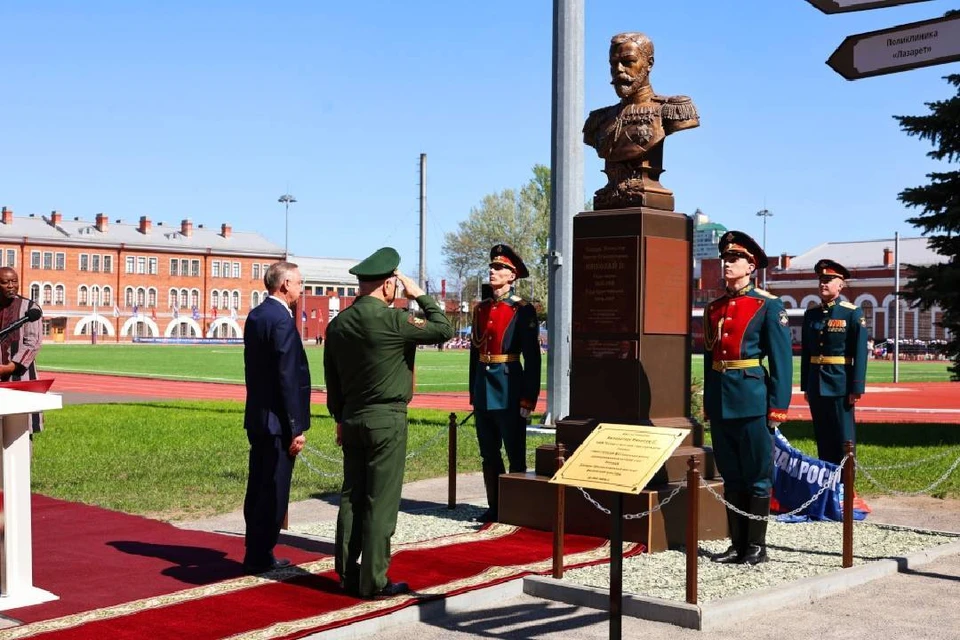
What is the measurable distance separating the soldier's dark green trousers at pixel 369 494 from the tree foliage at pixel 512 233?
6102cm

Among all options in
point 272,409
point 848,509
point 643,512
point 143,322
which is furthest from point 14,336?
point 143,322

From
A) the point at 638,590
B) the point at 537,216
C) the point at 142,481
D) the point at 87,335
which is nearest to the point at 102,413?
the point at 142,481

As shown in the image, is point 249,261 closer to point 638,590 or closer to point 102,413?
point 102,413

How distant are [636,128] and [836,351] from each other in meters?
3.34

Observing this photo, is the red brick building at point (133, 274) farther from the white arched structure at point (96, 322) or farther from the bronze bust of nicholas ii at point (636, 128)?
the bronze bust of nicholas ii at point (636, 128)

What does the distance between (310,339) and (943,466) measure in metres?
96.8

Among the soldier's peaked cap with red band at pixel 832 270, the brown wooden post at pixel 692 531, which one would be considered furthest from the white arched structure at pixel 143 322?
the brown wooden post at pixel 692 531

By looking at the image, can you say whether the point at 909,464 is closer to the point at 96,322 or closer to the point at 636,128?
the point at 636,128

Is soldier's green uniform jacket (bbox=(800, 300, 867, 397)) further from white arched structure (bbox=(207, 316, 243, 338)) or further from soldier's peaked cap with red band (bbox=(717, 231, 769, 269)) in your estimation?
white arched structure (bbox=(207, 316, 243, 338))

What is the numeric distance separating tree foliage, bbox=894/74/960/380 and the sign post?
10684mm

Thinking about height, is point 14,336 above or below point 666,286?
below

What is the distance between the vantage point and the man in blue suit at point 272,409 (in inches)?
297

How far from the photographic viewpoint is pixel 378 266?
6.98m

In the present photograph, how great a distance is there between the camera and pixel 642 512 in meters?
8.48
